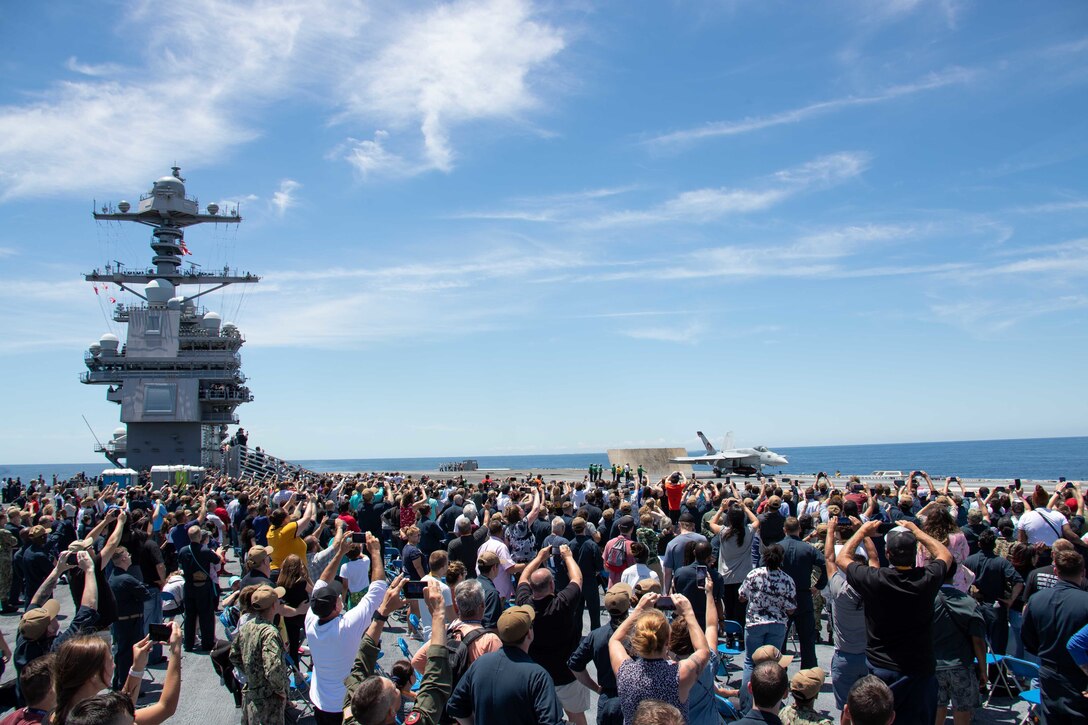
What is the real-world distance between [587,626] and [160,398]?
3479 centimetres

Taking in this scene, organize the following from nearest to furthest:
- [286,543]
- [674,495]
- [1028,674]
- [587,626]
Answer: [1028,674] < [286,543] < [587,626] < [674,495]

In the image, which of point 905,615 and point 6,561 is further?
point 6,561

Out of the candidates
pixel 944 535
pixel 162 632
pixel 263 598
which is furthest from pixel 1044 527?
pixel 162 632

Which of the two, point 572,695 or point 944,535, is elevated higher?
point 944,535

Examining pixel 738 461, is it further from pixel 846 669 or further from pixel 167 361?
pixel 846 669

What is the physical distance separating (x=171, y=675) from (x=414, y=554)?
14.8 ft

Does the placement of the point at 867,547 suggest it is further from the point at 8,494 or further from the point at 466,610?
the point at 8,494

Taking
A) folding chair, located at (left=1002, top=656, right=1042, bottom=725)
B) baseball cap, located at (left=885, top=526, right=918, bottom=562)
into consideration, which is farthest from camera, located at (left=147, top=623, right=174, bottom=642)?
folding chair, located at (left=1002, top=656, right=1042, bottom=725)

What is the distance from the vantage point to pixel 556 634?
4.80m

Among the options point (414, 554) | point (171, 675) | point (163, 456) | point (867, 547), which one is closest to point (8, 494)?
point (163, 456)

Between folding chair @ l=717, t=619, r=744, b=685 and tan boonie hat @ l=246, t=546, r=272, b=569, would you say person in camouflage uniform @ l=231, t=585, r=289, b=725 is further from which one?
folding chair @ l=717, t=619, r=744, b=685

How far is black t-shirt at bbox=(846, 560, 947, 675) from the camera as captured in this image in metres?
4.46

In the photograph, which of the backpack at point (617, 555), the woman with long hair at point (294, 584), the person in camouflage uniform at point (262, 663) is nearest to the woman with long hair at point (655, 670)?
the person in camouflage uniform at point (262, 663)

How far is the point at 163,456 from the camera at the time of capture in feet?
123
